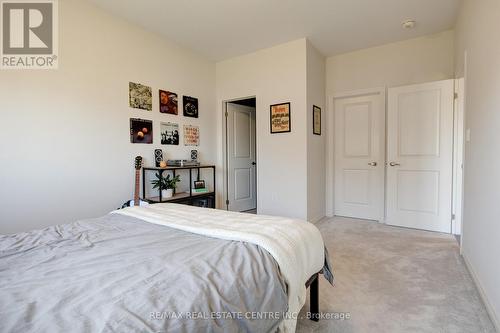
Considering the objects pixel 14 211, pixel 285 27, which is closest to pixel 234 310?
pixel 14 211

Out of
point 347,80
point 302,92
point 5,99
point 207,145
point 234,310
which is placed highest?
point 347,80

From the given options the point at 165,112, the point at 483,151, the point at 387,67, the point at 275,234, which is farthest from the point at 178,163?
the point at 387,67

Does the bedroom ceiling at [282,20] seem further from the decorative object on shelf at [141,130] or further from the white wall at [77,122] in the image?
the decorative object on shelf at [141,130]

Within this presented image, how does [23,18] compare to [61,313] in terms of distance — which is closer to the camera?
[61,313]

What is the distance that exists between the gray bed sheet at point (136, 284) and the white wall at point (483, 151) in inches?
60.1

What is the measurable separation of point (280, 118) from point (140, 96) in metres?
1.90

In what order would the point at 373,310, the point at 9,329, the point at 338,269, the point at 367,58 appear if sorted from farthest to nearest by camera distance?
the point at 367,58, the point at 338,269, the point at 373,310, the point at 9,329

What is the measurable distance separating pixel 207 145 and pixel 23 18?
8.22ft

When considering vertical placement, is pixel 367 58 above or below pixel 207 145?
above

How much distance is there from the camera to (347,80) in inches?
161

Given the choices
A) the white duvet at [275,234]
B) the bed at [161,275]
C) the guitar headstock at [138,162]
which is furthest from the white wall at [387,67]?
the bed at [161,275]

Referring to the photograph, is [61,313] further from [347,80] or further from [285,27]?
[347,80]

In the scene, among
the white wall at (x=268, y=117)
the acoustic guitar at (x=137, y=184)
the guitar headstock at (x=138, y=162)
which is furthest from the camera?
the white wall at (x=268, y=117)

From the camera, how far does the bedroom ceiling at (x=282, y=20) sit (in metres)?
2.76
